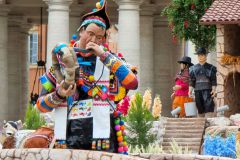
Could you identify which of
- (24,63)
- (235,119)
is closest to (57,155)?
(235,119)

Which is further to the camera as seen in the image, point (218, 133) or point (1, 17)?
point (1, 17)

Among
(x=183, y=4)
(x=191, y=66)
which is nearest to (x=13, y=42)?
(x=183, y=4)

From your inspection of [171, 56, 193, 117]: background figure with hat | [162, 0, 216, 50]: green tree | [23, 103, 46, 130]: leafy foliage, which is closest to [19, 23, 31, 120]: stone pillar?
[162, 0, 216, 50]: green tree

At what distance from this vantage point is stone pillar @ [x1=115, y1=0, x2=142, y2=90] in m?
47.1

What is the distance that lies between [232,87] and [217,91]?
0.86 meters

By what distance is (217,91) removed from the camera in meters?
34.0

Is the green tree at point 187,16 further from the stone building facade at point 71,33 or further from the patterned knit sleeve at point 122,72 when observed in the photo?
the patterned knit sleeve at point 122,72

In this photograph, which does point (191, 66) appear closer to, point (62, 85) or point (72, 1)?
point (72, 1)

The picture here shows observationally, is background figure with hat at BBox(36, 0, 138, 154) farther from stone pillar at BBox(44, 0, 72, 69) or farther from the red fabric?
stone pillar at BBox(44, 0, 72, 69)

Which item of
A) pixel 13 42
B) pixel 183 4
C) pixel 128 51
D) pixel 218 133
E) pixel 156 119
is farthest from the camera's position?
pixel 13 42

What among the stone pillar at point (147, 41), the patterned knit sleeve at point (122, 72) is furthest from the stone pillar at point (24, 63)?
the patterned knit sleeve at point (122, 72)

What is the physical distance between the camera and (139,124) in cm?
3091

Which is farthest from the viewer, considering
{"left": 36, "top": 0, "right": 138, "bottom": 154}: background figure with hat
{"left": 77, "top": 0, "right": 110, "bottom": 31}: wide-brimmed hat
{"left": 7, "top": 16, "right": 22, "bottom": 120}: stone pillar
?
{"left": 7, "top": 16, "right": 22, "bottom": 120}: stone pillar

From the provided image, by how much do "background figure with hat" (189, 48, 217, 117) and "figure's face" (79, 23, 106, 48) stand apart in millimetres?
18320
